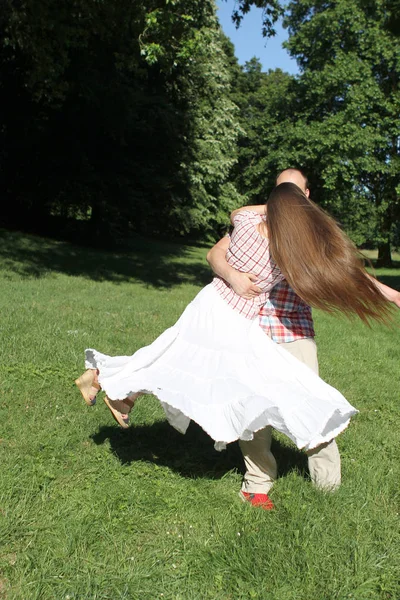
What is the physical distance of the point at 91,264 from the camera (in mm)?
18422

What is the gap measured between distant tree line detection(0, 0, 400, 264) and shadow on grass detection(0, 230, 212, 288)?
202cm

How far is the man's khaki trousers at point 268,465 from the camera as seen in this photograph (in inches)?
152

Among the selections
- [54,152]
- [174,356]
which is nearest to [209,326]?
[174,356]

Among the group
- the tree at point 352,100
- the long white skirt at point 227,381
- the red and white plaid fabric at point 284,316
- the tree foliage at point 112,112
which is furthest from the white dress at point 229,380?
the tree at point 352,100

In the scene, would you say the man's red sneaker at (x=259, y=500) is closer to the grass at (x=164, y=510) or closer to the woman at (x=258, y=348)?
the grass at (x=164, y=510)

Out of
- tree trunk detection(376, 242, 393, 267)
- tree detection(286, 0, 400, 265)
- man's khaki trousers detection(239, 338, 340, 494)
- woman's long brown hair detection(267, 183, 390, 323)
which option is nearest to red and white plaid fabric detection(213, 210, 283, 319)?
woman's long brown hair detection(267, 183, 390, 323)

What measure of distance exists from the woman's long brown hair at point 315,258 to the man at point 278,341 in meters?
0.25

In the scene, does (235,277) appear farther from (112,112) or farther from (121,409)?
(112,112)

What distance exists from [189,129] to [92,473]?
2062 centimetres

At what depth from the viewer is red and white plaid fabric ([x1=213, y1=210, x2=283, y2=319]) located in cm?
373

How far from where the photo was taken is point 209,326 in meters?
3.84

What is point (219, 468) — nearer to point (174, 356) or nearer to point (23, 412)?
point (174, 356)

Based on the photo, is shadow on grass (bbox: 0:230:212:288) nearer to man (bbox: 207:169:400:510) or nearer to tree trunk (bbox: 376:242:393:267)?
man (bbox: 207:169:400:510)

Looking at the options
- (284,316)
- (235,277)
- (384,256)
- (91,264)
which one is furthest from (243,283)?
(384,256)
